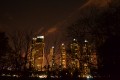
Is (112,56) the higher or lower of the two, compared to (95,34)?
lower

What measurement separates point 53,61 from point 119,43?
1442cm

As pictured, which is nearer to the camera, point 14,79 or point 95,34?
point 95,34

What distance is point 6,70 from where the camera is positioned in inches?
1467

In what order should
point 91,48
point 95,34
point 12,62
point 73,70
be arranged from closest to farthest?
1. point 95,34
2. point 91,48
3. point 12,62
4. point 73,70

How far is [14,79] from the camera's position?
1405 inches

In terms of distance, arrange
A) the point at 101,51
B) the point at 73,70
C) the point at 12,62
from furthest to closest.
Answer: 1. the point at 73,70
2. the point at 12,62
3. the point at 101,51

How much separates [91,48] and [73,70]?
15.0 m

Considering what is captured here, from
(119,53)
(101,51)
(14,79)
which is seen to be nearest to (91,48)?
(101,51)

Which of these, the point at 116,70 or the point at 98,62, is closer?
the point at 116,70

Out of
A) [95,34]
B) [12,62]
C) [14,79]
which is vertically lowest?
[14,79]

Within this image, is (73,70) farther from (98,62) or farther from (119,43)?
(119,43)

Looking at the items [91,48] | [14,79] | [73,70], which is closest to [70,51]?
[91,48]

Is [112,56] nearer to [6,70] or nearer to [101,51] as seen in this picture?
[101,51]

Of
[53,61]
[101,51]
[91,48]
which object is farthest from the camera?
[53,61]
